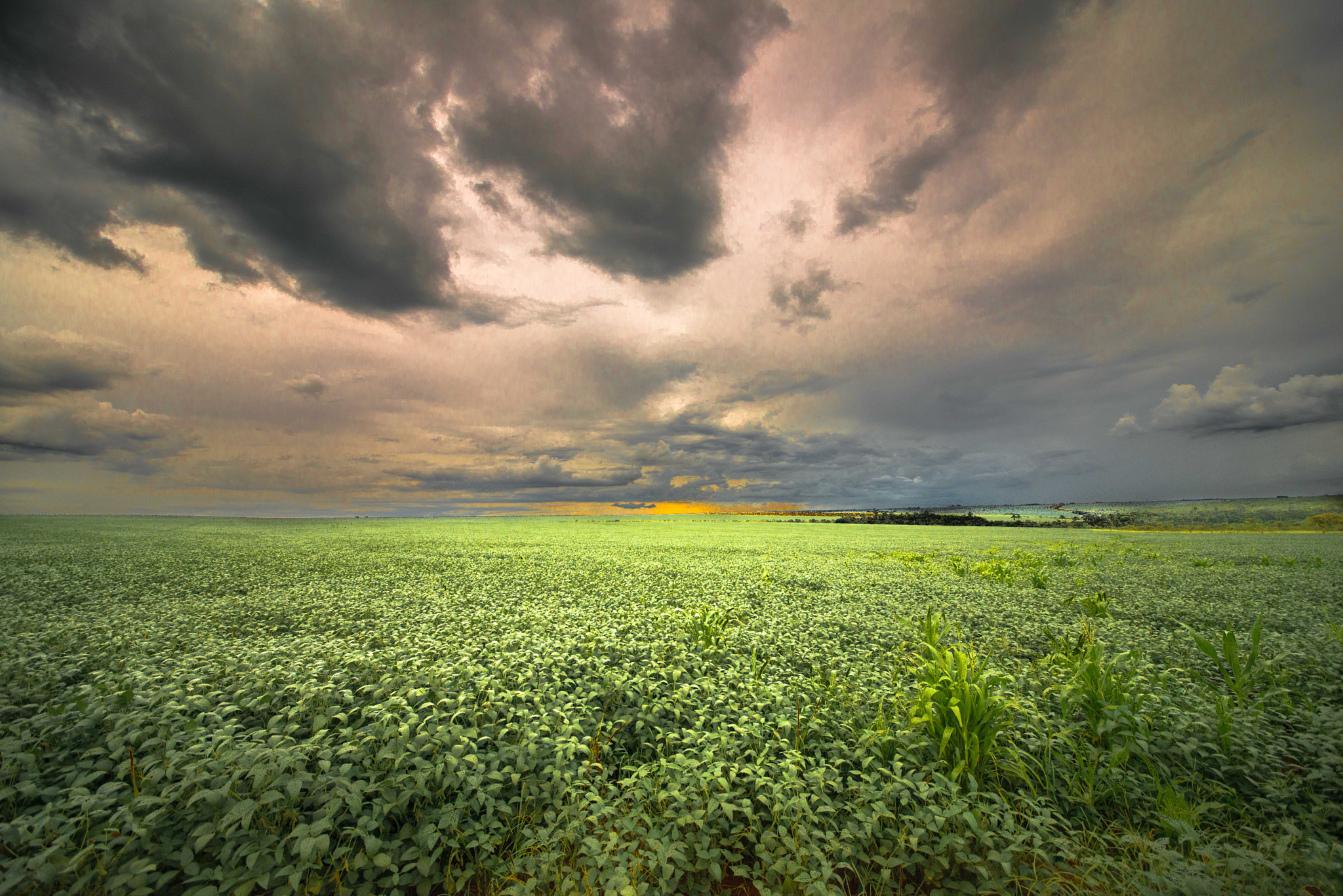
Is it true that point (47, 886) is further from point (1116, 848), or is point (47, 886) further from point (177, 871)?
point (1116, 848)

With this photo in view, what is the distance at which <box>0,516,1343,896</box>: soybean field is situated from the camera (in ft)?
13.3

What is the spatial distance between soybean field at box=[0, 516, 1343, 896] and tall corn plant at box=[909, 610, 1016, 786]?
4 cm

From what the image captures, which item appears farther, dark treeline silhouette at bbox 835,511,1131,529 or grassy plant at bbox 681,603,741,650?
dark treeline silhouette at bbox 835,511,1131,529

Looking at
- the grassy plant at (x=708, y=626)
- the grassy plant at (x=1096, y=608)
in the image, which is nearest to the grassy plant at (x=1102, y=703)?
the grassy plant at (x=708, y=626)

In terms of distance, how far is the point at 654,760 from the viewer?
6328 millimetres

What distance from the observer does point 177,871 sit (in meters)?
3.72

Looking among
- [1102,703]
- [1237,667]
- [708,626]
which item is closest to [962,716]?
[1102,703]

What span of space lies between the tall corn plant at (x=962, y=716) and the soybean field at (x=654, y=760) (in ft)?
0.13

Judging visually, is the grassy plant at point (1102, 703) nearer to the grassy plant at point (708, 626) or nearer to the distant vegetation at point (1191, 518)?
the grassy plant at point (708, 626)

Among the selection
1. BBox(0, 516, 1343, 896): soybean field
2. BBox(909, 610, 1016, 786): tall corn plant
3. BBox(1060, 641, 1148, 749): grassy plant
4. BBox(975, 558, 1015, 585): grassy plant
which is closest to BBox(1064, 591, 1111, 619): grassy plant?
BBox(0, 516, 1343, 896): soybean field

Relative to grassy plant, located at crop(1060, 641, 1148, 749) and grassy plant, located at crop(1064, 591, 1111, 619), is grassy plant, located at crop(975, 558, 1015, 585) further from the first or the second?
grassy plant, located at crop(1060, 641, 1148, 749)

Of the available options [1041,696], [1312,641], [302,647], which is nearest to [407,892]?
[302,647]

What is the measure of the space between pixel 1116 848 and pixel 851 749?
2622mm

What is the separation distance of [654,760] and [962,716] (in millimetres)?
4025
